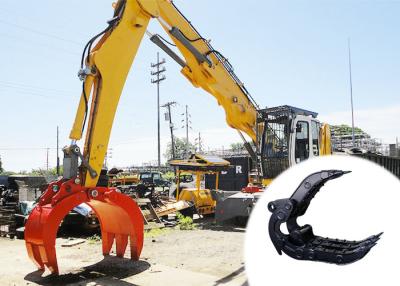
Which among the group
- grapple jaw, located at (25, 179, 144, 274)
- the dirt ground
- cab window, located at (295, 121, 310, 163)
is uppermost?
cab window, located at (295, 121, 310, 163)

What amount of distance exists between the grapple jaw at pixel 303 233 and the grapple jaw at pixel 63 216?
4.25 meters

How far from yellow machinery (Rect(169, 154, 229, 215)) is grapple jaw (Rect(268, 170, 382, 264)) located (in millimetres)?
10419

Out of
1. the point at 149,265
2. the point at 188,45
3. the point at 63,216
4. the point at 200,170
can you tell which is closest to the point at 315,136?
the point at 188,45

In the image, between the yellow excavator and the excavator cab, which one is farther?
the excavator cab

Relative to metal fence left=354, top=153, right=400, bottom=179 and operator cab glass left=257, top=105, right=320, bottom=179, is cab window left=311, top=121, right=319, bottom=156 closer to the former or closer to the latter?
operator cab glass left=257, top=105, right=320, bottom=179

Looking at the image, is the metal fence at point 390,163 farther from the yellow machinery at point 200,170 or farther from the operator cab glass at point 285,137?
the yellow machinery at point 200,170

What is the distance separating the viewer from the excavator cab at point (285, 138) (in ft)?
26.8

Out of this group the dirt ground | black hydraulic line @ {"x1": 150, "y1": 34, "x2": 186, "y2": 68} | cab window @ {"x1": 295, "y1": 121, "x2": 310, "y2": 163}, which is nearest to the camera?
the dirt ground

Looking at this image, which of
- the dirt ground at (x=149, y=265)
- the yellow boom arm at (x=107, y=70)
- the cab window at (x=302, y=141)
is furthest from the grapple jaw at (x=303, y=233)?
the cab window at (x=302, y=141)

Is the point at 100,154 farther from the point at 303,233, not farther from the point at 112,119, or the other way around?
the point at 303,233

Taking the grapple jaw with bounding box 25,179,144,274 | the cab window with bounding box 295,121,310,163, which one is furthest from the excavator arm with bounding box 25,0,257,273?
the cab window with bounding box 295,121,310,163

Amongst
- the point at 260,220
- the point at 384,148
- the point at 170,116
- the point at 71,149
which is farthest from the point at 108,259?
the point at 170,116

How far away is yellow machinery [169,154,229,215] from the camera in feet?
40.8

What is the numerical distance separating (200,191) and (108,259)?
6.58 meters
